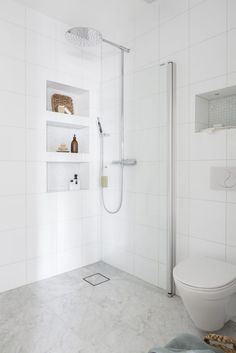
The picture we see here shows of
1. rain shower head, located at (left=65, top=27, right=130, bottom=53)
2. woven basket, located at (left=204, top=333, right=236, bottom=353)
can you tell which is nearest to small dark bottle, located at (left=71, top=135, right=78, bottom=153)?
rain shower head, located at (left=65, top=27, right=130, bottom=53)

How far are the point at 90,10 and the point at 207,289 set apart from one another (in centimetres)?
246

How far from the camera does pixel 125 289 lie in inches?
91.8

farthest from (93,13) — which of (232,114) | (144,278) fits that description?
(144,278)

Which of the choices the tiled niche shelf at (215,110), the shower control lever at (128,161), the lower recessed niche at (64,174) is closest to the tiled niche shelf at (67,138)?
the lower recessed niche at (64,174)

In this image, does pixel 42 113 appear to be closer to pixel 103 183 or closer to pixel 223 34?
pixel 103 183

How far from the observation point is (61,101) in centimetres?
278

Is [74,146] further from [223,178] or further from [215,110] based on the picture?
[223,178]

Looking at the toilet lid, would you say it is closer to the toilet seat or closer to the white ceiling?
the toilet seat

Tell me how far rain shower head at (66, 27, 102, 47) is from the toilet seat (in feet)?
6.54

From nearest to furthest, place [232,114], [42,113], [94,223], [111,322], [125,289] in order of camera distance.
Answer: [111,322] < [232,114] < [125,289] < [42,113] < [94,223]

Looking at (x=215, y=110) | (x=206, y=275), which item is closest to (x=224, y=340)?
(x=206, y=275)

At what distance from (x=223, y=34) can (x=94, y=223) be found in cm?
214

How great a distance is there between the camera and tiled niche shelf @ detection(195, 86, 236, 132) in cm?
199

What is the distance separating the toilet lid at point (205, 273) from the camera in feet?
5.10
